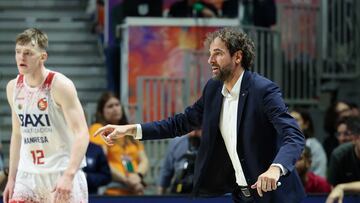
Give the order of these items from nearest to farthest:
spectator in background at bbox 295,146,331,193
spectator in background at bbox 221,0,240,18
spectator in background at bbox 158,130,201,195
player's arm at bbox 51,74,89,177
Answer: player's arm at bbox 51,74,89,177 → spectator in background at bbox 295,146,331,193 → spectator in background at bbox 158,130,201,195 → spectator in background at bbox 221,0,240,18

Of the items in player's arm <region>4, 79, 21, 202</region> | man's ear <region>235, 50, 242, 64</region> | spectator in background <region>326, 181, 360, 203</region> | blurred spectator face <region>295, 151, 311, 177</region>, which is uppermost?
man's ear <region>235, 50, 242, 64</region>

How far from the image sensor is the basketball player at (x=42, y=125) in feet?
24.2

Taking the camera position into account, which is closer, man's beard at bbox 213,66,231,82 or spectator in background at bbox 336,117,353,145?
Result: man's beard at bbox 213,66,231,82

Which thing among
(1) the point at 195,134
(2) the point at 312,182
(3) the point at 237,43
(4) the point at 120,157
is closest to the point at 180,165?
(1) the point at 195,134

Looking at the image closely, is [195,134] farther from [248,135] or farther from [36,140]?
[248,135]

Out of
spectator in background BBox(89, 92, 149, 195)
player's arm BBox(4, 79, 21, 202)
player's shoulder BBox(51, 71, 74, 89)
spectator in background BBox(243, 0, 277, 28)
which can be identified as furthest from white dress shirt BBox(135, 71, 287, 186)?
spectator in background BBox(243, 0, 277, 28)

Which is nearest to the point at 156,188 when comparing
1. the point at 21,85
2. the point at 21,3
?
the point at 21,85

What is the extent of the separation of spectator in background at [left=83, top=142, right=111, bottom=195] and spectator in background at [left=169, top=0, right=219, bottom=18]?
3650mm

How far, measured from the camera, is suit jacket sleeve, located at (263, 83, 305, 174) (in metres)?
6.37

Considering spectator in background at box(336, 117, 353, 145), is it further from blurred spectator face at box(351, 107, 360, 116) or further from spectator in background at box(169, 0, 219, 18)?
spectator in background at box(169, 0, 219, 18)

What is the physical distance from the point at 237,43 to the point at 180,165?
11.9ft

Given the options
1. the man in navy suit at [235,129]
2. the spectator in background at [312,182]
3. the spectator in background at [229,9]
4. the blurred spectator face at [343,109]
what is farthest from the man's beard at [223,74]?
the spectator in background at [229,9]

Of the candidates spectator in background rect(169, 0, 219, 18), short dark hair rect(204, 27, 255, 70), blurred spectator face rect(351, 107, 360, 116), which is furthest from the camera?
spectator in background rect(169, 0, 219, 18)

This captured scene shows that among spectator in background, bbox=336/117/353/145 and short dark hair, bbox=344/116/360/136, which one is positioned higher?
short dark hair, bbox=344/116/360/136
